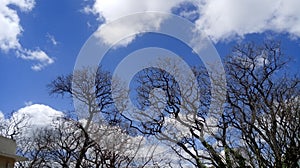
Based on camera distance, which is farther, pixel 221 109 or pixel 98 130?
pixel 98 130

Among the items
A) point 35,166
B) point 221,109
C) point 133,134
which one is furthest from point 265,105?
point 35,166

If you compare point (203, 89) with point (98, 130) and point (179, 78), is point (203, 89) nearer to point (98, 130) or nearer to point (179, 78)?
point (179, 78)

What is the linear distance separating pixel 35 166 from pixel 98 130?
6.52 metres

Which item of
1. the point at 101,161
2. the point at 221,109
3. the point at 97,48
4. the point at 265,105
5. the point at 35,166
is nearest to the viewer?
the point at 97,48

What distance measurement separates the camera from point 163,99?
17719 millimetres

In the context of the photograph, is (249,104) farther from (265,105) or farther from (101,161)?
(101,161)

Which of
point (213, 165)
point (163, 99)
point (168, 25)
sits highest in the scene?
point (163, 99)

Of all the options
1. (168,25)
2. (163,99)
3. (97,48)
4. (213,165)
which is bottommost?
(213,165)

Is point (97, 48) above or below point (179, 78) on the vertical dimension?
below

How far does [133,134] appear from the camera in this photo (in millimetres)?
17984

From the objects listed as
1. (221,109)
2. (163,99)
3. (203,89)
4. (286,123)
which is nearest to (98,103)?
(163,99)

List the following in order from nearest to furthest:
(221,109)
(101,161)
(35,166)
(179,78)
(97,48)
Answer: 1. (97,48)
2. (221,109)
3. (179,78)
4. (101,161)
5. (35,166)

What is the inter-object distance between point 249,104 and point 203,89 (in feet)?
9.15

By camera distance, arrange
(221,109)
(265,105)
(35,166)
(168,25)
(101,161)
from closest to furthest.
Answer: (168,25)
(265,105)
(221,109)
(101,161)
(35,166)
